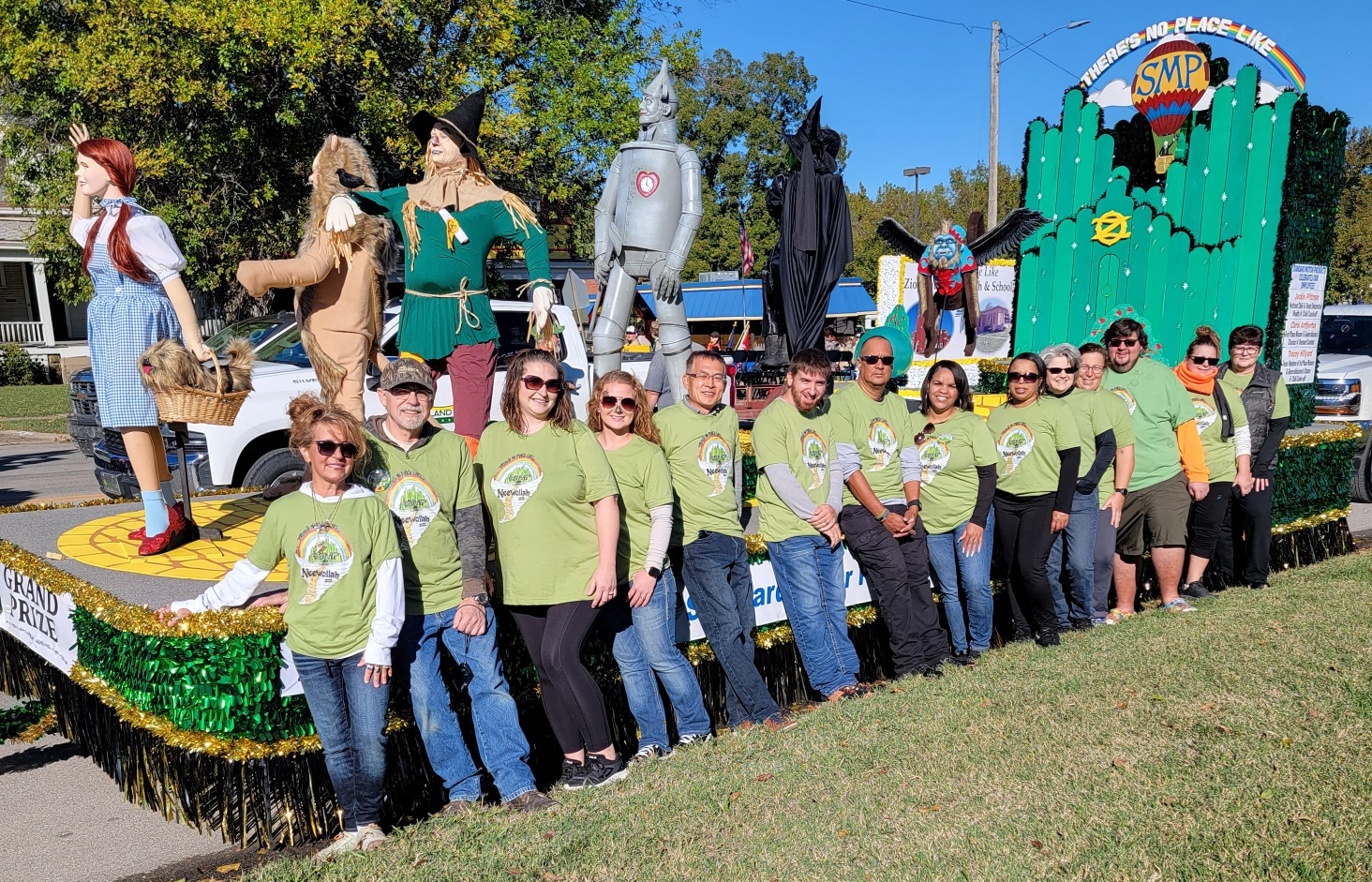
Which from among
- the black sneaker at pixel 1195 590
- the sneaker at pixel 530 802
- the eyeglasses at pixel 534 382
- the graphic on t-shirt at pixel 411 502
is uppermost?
the eyeglasses at pixel 534 382

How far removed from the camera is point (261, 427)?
7.10 metres

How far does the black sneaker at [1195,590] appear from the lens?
6828 mm

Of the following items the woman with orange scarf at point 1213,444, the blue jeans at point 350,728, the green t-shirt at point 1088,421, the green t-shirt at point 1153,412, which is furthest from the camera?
the woman with orange scarf at point 1213,444

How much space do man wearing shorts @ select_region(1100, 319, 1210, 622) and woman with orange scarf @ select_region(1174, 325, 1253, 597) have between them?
232 millimetres

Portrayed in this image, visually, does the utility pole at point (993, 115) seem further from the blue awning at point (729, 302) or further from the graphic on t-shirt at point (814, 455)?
the graphic on t-shirt at point (814, 455)

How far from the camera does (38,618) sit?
15.9 feet

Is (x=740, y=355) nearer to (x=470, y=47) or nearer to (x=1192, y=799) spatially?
(x=470, y=47)

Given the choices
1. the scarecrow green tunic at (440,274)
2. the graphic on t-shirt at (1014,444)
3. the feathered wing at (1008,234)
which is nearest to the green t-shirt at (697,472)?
the scarecrow green tunic at (440,274)

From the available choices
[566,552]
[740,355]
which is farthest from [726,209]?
[566,552]

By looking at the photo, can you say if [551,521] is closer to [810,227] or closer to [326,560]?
[326,560]

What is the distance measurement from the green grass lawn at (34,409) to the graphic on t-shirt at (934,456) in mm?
14880

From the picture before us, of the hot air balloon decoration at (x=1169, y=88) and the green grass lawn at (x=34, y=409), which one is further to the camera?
the green grass lawn at (x=34, y=409)

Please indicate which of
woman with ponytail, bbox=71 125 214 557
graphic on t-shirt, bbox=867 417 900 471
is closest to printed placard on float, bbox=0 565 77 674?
woman with ponytail, bbox=71 125 214 557

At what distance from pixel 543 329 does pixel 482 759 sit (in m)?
2.07
